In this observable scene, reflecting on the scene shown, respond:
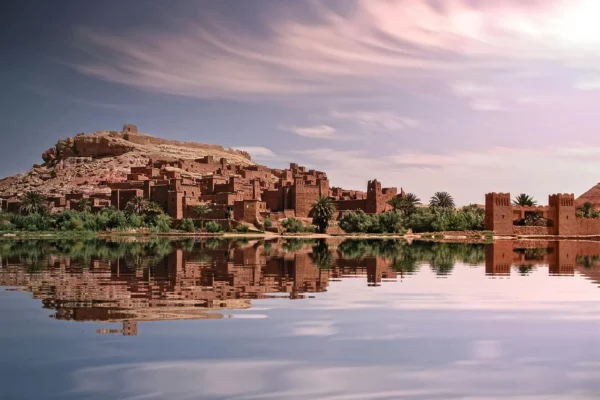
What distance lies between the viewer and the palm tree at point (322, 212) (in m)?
57.6

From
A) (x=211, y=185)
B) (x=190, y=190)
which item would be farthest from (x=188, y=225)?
(x=211, y=185)

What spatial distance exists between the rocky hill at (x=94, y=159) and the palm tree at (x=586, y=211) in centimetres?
4845

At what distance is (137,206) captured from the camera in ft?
188

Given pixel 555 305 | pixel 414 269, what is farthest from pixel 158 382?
pixel 414 269

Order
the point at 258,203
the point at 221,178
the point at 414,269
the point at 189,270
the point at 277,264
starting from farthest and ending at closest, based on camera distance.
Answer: the point at 221,178
the point at 258,203
the point at 277,264
the point at 414,269
the point at 189,270

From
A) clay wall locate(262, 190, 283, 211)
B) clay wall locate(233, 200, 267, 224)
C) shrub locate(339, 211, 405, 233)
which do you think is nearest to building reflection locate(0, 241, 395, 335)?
clay wall locate(233, 200, 267, 224)

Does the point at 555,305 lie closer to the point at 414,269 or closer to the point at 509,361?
the point at 509,361

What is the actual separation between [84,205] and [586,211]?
1951 inches

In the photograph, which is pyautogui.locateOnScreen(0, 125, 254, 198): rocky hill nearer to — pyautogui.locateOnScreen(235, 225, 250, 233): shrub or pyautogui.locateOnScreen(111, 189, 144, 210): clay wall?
pyautogui.locateOnScreen(111, 189, 144, 210): clay wall

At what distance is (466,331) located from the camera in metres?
8.99

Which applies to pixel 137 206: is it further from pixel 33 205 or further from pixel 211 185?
pixel 33 205

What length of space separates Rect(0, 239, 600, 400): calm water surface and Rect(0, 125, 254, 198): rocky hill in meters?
60.9

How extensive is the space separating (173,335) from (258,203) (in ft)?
161

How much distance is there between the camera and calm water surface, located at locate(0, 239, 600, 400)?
20.7 feet
